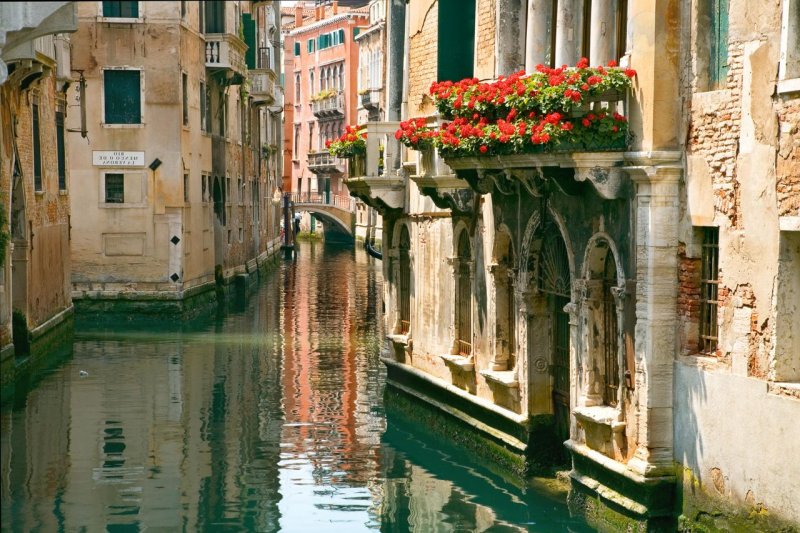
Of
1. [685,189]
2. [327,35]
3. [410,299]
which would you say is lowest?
[410,299]

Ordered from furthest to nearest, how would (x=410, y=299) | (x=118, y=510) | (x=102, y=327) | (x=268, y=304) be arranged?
(x=268, y=304) → (x=102, y=327) → (x=410, y=299) → (x=118, y=510)

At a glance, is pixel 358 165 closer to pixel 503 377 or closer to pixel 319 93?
pixel 503 377

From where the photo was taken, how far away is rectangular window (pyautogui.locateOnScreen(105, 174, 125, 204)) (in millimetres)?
28906

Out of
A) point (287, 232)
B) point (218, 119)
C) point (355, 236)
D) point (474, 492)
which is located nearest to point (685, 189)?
point (474, 492)

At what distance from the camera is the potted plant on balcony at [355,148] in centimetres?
1881

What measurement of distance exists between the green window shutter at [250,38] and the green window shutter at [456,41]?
897 inches

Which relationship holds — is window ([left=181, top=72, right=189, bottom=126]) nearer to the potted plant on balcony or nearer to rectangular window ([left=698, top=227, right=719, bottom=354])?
the potted plant on balcony

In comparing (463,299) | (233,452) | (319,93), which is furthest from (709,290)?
(319,93)

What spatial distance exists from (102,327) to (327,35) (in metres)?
48.2

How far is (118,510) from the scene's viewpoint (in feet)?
39.9

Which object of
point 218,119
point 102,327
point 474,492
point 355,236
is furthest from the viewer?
point 355,236

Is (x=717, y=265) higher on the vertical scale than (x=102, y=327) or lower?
higher

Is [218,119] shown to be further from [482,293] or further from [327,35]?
[327,35]

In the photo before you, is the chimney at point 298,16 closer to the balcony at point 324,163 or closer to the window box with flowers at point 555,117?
the balcony at point 324,163
